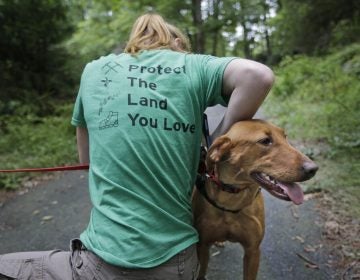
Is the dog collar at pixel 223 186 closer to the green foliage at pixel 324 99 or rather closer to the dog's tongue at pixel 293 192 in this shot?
the dog's tongue at pixel 293 192

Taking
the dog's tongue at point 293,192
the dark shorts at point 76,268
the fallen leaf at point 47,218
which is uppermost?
the dog's tongue at point 293,192

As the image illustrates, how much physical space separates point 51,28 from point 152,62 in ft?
30.3

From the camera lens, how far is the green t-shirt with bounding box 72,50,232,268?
1832 millimetres

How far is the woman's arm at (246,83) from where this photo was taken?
1.90m

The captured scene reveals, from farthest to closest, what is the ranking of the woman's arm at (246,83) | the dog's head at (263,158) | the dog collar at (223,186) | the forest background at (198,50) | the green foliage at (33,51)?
the green foliage at (33,51)
the forest background at (198,50)
the dog collar at (223,186)
the dog's head at (263,158)
the woman's arm at (246,83)

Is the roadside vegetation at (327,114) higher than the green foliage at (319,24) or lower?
lower

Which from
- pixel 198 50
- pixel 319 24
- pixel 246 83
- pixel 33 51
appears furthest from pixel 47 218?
pixel 198 50

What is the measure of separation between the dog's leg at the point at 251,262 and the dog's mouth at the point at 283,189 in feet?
2.40

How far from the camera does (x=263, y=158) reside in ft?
6.91

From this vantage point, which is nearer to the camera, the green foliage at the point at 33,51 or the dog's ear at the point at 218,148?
the dog's ear at the point at 218,148

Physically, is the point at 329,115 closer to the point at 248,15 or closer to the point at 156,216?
the point at 156,216

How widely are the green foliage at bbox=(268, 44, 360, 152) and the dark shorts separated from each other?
4255 millimetres

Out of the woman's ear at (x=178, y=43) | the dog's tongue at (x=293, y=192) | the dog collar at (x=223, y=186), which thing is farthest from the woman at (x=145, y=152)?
the dog's tongue at (x=293, y=192)

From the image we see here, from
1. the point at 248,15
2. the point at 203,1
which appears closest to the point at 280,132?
the point at 203,1
